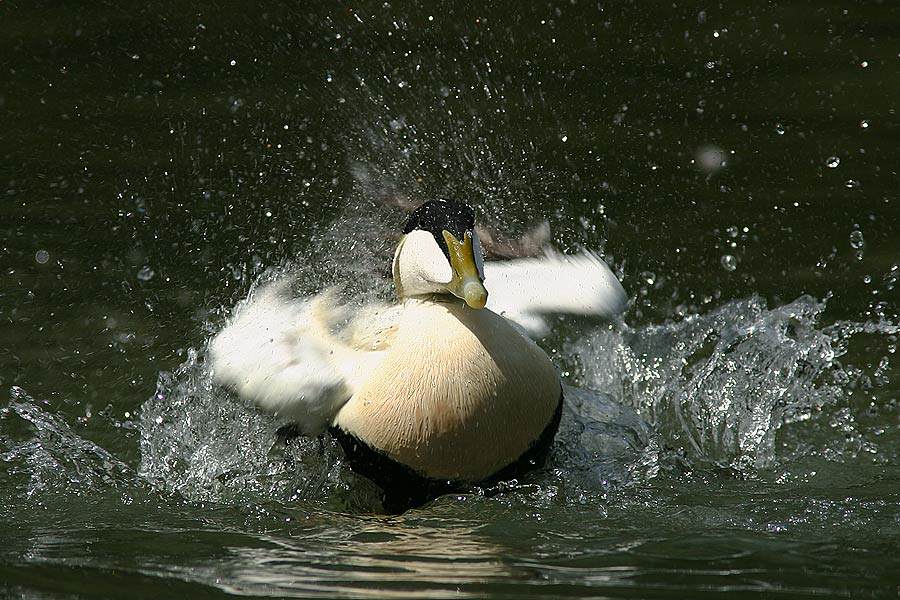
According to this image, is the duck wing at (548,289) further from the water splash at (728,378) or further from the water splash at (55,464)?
the water splash at (55,464)

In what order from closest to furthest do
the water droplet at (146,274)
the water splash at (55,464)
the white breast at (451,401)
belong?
1. the white breast at (451,401)
2. the water splash at (55,464)
3. the water droplet at (146,274)

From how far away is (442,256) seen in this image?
3057 mm

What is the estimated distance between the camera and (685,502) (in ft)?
10.0

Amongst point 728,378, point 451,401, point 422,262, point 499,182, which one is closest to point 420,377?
point 451,401

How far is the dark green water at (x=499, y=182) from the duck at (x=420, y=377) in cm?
51

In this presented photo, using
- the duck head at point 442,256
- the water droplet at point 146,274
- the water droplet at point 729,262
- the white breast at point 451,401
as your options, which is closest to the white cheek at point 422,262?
the duck head at point 442,256

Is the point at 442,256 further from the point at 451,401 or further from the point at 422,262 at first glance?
the point at 451,401

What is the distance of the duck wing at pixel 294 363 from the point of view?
3.04m

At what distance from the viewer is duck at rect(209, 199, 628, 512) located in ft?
9.77

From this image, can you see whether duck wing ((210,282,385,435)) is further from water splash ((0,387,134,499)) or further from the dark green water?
water splash ((0,387,134,499))

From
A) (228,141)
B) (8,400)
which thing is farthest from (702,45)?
(8,400)

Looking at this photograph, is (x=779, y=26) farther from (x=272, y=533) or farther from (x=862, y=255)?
(x=272, y=533)

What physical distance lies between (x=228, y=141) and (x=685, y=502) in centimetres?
293

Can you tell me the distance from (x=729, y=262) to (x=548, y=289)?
180 cm
